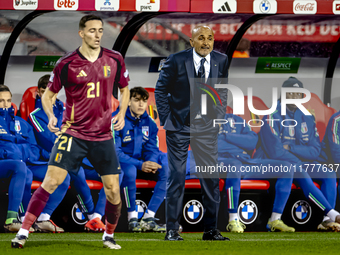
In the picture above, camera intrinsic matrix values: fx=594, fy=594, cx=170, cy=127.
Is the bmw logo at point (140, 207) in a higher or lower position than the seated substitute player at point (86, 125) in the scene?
lower

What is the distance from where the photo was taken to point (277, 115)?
20.1 ft

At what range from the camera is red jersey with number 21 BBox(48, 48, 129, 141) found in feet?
14.7

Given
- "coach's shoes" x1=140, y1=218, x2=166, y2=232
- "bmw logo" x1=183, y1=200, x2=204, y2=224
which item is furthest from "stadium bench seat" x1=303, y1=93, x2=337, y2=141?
"coach's shoes" x1=140, y1=218, x2=166, y2=232

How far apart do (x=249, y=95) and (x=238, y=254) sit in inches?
99.9

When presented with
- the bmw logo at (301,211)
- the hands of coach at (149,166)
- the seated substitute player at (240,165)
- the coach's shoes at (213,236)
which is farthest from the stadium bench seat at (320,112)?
the coach's shoes at (213,236)

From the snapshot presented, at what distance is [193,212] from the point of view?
5.97 m

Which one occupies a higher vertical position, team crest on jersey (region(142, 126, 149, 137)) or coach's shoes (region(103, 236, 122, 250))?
team crest on jersey (region(142, 126, 149, 137))

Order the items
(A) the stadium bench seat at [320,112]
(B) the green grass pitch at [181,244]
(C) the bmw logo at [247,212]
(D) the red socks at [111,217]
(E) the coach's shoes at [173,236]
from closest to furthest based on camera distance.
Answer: (B) the green grass pitch at [181,244], (D) the red socks at [111,217], (E) the coach's shoes at [173,236], (C) the bmw logo at [247,212], (A) the stadium bench seat at [320,112]

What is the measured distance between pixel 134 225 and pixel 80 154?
1.57 metres

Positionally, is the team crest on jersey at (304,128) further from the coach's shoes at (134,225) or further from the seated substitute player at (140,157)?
the coach's shoes at (134,225)

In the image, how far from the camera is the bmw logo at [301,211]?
6.12m

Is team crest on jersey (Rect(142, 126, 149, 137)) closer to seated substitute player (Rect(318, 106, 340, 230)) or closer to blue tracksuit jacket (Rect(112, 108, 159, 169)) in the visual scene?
blue tracksuit jacket (Rect(112, 108, 159, 169))

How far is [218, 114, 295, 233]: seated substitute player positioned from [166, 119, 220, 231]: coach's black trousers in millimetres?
842

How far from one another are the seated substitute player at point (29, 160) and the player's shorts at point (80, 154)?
1272mm
